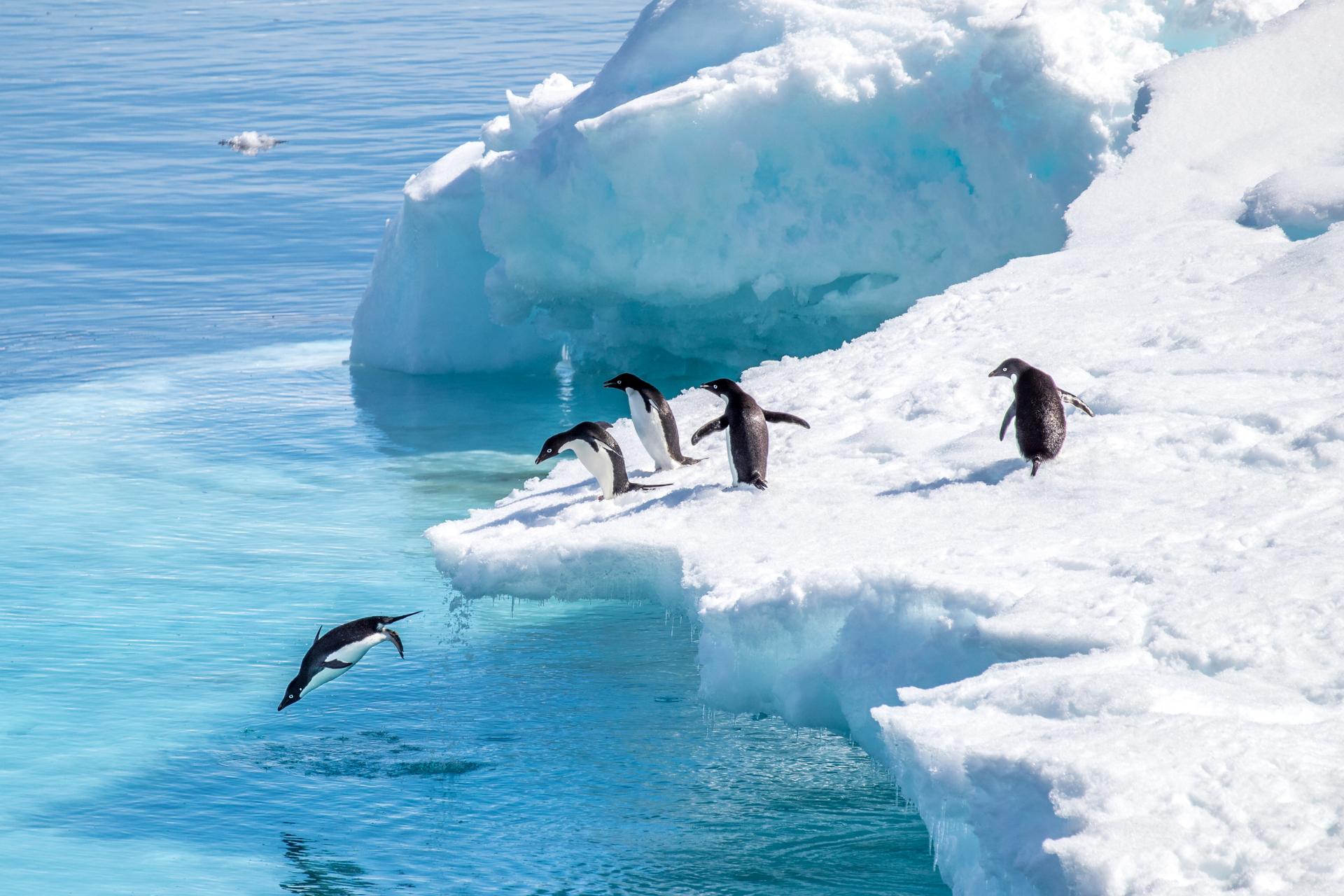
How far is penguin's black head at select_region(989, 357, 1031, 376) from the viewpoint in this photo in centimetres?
659

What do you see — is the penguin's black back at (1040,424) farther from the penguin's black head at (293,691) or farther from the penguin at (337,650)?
the penguin's black head at (293,691)

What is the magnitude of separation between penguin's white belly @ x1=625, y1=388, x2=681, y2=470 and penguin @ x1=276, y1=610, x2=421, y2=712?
170cm

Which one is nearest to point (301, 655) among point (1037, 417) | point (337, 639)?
point (337, 639)

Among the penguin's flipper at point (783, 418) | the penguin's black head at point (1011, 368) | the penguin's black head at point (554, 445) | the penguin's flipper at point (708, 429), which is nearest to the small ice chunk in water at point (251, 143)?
the penguin's black head at point (554, 445)

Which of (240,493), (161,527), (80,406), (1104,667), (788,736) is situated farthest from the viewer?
(80,406)

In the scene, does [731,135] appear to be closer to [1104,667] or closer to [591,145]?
[591,145]

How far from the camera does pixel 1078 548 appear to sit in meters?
5.20

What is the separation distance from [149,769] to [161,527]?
3929 millimetres

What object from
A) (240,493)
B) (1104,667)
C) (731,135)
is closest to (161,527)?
(240,493)

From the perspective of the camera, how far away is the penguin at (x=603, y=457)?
720 centimetres

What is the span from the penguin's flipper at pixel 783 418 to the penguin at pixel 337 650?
2113 millimetres

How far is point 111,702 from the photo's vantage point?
7.62 metres

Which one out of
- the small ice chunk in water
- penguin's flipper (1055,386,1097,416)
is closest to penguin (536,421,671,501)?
penguin's flipper (1055,386,1097,416)

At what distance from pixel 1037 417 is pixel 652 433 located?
2.31 meters
